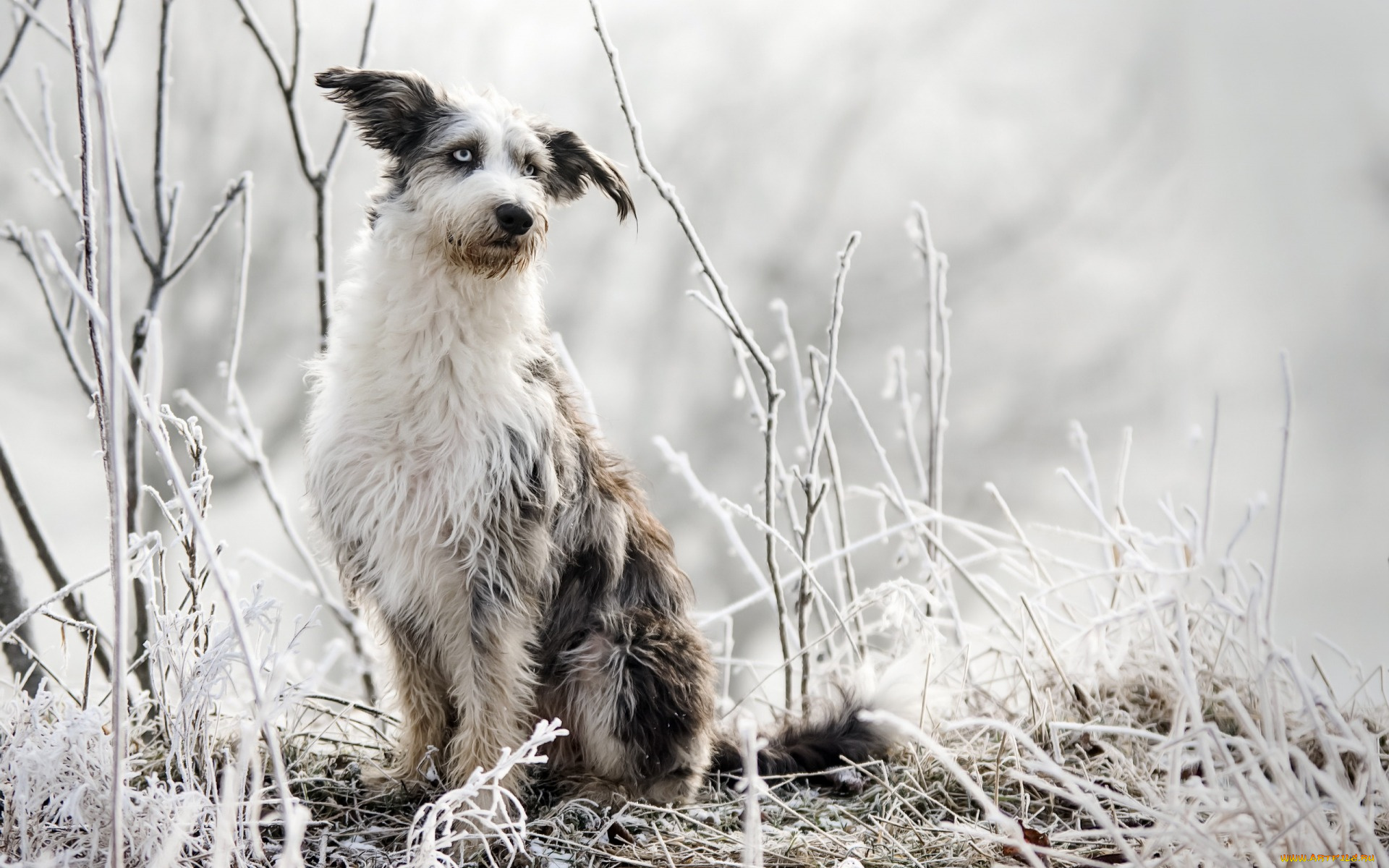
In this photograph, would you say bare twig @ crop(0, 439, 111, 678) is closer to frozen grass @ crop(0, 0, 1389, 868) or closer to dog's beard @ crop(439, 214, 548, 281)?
frozen grass @ crop(0, 0, 1389, 868)

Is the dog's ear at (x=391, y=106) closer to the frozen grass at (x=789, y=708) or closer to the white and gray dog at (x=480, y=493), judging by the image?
the white and gray dog at (x=480, y=493)

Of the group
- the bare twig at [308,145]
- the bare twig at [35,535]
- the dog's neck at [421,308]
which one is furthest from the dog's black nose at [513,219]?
the bare twig at [35,535]

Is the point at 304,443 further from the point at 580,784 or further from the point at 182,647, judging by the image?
the point at 580,784

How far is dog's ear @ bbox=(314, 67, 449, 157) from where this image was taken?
7.98ft

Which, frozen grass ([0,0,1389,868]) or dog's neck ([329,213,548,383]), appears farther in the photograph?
dog's neck ([329,213,548,383])

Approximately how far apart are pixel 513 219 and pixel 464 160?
0.95 feet

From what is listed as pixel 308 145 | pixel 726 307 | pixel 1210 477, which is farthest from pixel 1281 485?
pixel 308 145

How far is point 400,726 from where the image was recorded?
272 cm

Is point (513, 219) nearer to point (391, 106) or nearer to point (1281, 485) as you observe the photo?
point (391, 106)

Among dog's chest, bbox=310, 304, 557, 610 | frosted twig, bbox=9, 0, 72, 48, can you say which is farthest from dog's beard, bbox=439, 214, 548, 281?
frosted twig, bbox=9, 0, 72, 48

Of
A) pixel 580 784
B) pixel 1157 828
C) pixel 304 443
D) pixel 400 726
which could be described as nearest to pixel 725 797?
pixel 580 784

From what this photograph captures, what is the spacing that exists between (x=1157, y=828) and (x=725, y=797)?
52.0 inches

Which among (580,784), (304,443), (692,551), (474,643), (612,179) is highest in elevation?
(692,551)

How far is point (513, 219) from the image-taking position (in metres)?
2.29
